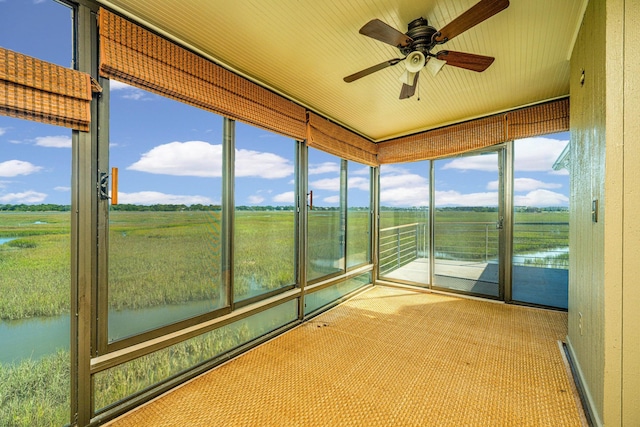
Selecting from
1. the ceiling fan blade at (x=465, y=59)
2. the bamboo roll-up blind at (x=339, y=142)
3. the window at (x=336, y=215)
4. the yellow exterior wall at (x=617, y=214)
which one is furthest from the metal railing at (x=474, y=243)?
the ceiling fan blade at (x=465, y=59)

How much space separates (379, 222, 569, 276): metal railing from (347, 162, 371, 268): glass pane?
35cm

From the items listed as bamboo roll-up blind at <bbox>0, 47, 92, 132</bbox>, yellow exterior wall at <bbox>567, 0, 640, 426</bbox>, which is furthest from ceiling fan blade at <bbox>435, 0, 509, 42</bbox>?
bamboo roll-up blind at <bbox>0, 47, 92, 132</bbox>

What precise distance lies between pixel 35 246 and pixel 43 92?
76 centimetres

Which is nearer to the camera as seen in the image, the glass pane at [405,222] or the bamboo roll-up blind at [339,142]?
the bamboo roll-up blind at [339,142]

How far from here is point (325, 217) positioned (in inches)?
135

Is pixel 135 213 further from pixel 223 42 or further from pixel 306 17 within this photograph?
pixel 306 17

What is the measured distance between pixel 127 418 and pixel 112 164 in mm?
1449

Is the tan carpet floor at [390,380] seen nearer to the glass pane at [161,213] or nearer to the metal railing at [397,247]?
the glass pane at [161,213]

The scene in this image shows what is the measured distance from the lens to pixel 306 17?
1.72 m

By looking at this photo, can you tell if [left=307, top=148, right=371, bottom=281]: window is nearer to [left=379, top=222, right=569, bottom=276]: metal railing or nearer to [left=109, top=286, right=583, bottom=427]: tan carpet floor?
[left=379, top=222, right=569, bottom=276]: metal railing

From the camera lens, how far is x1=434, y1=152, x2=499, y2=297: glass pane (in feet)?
11.5

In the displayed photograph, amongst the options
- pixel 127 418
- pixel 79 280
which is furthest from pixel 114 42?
pixel 127 418

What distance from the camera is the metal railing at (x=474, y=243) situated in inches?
123

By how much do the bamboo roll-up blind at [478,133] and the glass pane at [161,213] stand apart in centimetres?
274
